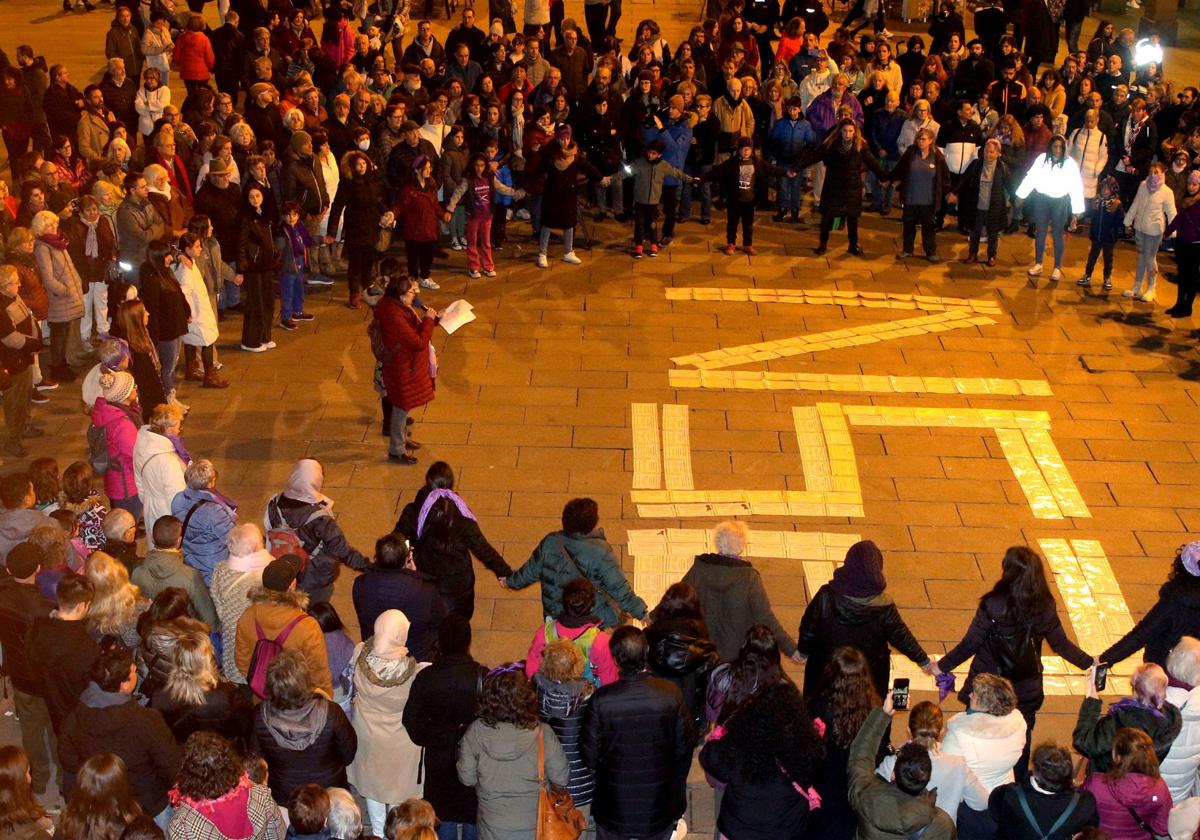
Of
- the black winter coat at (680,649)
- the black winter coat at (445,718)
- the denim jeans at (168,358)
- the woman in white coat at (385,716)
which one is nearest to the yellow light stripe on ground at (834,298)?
the denim jeans at (168,358)

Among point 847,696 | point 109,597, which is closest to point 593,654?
point 847,696

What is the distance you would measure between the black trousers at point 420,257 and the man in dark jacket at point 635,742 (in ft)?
28.9

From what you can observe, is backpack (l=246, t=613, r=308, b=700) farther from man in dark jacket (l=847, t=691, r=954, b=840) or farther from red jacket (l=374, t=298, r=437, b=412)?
red jacket (l=374, t=298, r=437, b=412)

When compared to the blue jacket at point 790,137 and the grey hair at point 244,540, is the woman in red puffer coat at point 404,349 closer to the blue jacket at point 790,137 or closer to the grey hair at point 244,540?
the grey hair at point 244,540

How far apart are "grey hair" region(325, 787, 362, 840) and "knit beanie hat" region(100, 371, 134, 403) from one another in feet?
15.4

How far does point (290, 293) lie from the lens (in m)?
14.3

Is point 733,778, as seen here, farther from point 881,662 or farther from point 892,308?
point 892,308

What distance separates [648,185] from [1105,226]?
16.7 ft

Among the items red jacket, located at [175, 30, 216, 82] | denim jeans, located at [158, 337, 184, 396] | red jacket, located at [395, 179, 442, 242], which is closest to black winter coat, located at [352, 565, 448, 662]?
denim jeans, located at [158, 337, 184, 396]

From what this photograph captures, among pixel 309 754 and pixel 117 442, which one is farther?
pixel 117 442

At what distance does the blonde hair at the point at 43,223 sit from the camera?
12188 mm

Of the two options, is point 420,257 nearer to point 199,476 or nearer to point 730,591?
point 199,476

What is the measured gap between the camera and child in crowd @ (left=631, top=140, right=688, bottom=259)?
1617 cm

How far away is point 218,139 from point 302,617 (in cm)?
790
